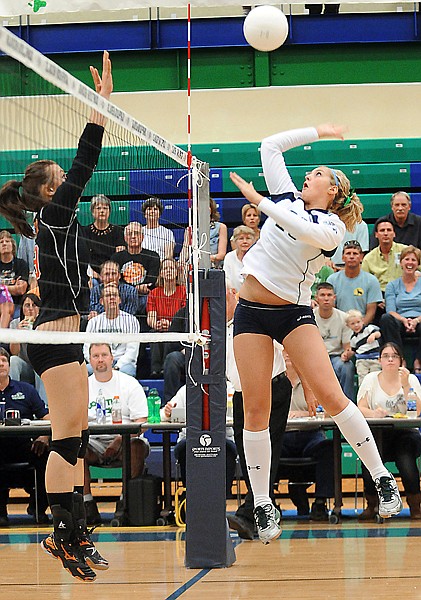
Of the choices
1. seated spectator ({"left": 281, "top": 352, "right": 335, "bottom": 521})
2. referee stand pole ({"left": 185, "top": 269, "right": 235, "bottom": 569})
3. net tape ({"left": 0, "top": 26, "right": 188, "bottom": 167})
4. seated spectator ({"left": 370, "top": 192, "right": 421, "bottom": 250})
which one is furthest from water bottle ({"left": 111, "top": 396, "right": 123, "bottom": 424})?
seated spectator ({"left": 370, "top": 192, "right": 421, "bottom": 250})

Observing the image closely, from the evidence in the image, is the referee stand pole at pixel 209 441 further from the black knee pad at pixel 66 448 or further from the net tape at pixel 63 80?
the black knee pad at pixel 66 448

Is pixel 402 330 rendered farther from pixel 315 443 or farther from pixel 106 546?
pixel 106 546

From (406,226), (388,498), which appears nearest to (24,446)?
(388,498)

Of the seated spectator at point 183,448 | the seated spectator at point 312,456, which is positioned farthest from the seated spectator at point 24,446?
the seated spectator at point 312,456

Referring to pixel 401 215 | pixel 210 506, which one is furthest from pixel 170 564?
pixel 401 215

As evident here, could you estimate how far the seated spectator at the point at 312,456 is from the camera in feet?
28.5

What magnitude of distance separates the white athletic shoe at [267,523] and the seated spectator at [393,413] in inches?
131

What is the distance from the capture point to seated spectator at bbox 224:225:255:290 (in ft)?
35.5

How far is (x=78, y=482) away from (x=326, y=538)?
116 inches

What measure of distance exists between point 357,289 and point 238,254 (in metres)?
1.47

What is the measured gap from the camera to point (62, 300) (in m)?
4.84

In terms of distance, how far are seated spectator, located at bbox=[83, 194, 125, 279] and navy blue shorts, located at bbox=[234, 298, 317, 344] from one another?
950 mm

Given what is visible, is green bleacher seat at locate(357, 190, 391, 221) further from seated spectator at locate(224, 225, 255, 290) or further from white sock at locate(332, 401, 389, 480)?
white sock at locate(332, 401, 389, 480)

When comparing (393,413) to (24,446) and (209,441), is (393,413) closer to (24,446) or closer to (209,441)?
(209,441)
